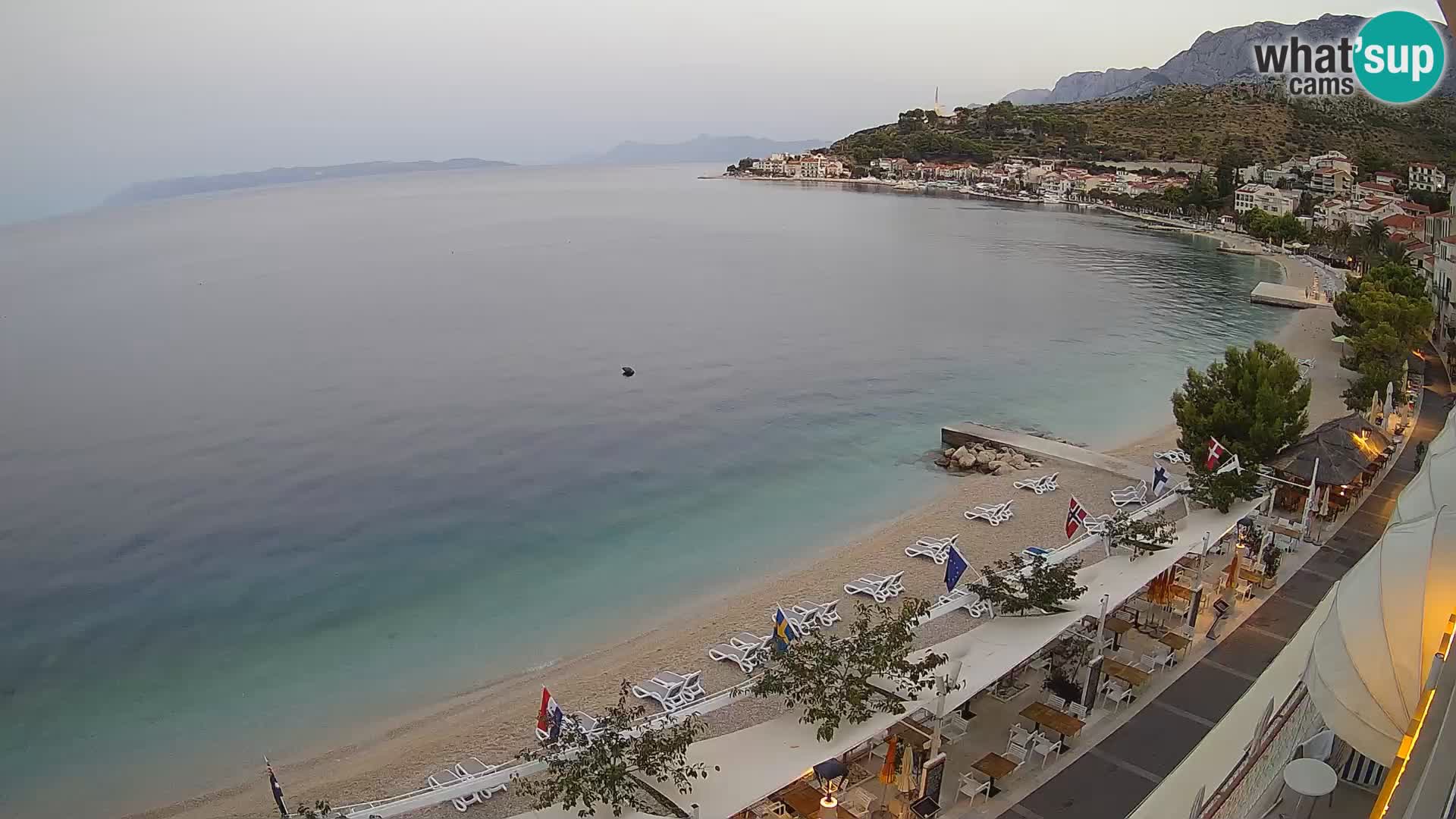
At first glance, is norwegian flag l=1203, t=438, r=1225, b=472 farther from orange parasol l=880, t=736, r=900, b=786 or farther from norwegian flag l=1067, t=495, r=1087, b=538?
orange parasol l=880, t=736, r=900, b=786

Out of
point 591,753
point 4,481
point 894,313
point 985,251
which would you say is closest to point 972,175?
point 985,251

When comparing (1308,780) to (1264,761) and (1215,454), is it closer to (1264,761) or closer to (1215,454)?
(1264,761)

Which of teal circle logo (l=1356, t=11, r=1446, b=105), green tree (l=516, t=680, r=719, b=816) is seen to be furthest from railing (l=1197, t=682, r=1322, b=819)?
teal circle logo (l=1356, t=11, r=1446, b=105)

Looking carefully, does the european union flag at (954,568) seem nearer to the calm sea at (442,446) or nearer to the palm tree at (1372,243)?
the calm sea at (442,446)

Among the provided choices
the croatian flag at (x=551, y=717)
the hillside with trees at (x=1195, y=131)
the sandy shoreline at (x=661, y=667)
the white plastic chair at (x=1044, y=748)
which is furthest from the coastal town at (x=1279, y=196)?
the croatian flag at (x=551, y=717)

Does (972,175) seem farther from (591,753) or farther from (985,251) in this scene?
(591,753)
